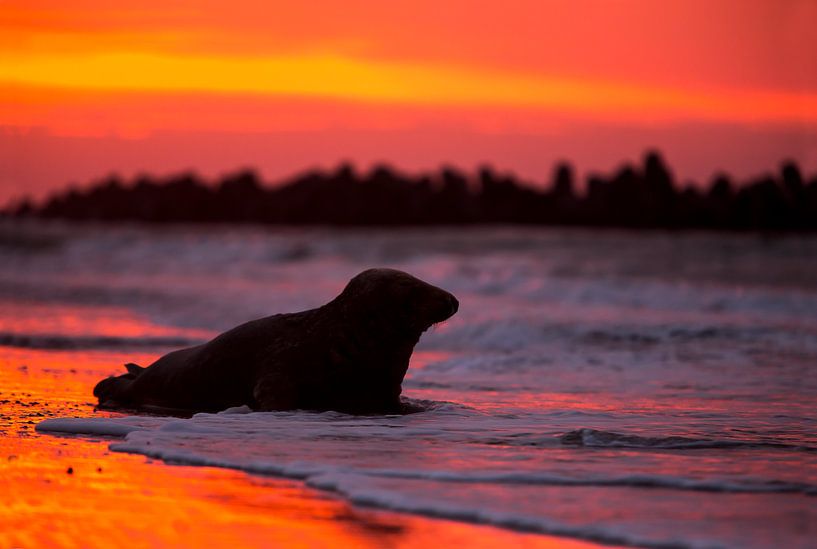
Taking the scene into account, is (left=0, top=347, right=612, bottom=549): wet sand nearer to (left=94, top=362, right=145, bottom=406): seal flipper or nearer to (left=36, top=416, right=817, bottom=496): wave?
(left=36, top=416, right=817, bottom=496): wave

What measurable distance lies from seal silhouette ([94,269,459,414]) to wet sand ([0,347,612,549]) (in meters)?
1.53

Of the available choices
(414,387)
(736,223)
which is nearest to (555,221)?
(736,223)

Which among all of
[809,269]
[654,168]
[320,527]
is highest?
[654,168]

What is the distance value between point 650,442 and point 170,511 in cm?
321

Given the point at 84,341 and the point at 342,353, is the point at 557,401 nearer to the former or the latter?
the point at 342,353

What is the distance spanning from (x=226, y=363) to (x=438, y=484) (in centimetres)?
321

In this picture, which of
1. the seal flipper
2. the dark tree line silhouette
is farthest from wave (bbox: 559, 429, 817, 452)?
the dark tree line silhouette

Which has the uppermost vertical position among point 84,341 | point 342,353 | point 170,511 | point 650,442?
point 342,353

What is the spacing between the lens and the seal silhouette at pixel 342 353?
29.3ft

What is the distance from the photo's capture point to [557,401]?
10250 millimetres

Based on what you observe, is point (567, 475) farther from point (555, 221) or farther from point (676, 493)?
point (555, 221)

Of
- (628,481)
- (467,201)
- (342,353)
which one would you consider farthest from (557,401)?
(467,201)

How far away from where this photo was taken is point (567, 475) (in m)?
6.75

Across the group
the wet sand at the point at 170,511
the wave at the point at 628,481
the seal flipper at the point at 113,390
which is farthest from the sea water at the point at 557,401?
the seal flipper at the point at 113,390
